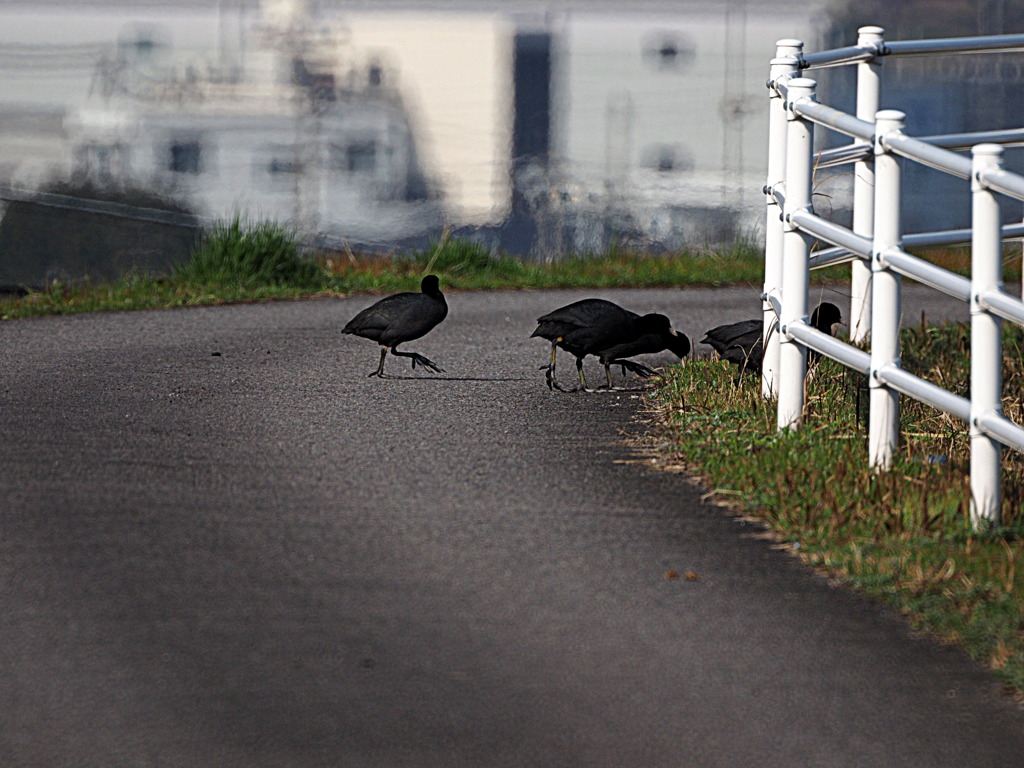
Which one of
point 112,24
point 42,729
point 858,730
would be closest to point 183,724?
point 42,729

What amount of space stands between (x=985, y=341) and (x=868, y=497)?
2.29 feet

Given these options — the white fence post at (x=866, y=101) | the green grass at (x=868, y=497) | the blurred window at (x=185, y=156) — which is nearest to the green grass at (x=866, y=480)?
the green grass at (x=868, y=497)

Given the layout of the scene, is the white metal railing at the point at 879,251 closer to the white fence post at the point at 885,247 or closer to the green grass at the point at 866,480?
the white fence post at the point at 885,247

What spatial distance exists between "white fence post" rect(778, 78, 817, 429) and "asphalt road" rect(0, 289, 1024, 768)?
735 mm

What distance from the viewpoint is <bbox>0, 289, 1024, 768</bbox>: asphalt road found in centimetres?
359

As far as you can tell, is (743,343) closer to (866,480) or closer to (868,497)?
(866,480)

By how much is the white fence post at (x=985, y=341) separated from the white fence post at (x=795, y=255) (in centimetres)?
139

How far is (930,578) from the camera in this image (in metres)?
4.57

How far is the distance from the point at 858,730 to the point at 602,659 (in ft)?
2.36

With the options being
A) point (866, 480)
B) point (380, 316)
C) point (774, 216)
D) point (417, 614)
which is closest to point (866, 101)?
point (774, 216)

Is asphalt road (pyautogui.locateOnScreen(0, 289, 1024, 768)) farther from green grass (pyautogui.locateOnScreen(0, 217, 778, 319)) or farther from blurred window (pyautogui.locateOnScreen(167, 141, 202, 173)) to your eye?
blurred window (pyautogui.locateOnScreen(167, 141, 202, 173))

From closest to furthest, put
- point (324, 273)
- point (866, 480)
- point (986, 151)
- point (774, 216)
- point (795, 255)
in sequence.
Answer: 1. point (986, 151)
2. point (866, 480)
3. point (795, 255)
4. point (774, 216)
5. point (324, 273)

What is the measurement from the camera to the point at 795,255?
255 inches

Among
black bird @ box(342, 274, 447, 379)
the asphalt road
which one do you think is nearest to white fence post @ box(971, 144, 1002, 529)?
the asphalt road
